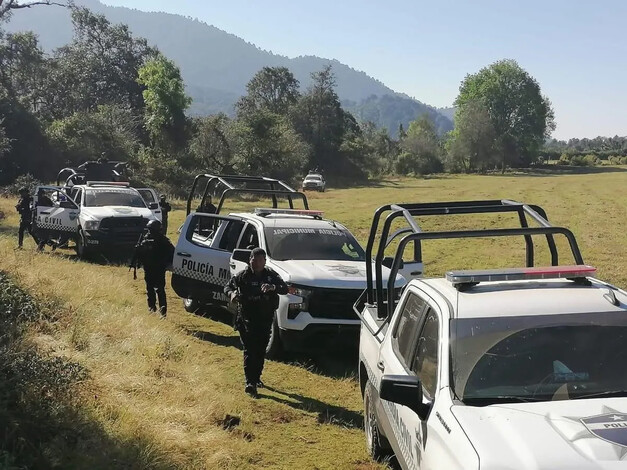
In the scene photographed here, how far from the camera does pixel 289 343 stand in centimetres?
760

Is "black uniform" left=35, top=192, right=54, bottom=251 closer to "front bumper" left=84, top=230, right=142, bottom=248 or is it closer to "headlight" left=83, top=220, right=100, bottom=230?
"headlight" left=83, top=220, right=100, bottom=230

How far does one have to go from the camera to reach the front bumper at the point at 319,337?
746cm

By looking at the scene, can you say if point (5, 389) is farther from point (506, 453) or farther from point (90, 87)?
point (90, 87)


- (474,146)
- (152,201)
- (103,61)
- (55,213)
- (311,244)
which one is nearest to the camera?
(311,244)

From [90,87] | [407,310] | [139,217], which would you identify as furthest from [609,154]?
[407,310]

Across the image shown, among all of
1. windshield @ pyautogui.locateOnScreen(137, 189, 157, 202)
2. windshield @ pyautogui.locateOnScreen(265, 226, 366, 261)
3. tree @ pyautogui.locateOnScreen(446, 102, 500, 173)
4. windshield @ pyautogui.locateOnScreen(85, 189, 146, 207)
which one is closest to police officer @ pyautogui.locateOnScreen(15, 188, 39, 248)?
windshield @ pyautogui.locateOnScreen(85, 189, 146, 207)

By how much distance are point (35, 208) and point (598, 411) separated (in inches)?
659

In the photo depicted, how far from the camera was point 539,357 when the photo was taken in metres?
3.50

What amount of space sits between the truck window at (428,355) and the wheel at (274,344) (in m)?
3.93

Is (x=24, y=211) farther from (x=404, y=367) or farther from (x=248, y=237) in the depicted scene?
(x=404, y=367)

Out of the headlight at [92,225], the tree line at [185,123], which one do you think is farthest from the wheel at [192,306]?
the tree line at [185,123]

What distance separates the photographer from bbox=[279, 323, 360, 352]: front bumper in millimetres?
7465

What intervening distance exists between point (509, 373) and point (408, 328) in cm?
99

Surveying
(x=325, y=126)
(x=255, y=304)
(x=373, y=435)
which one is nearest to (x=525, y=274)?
(x=373, y=435)
